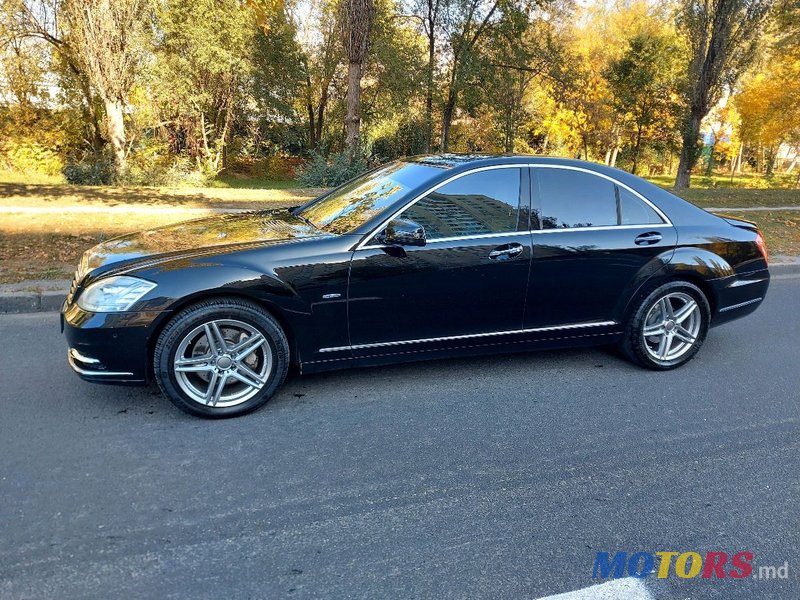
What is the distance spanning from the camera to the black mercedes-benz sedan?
3354 mm

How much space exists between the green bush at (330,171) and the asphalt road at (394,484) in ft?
35.2

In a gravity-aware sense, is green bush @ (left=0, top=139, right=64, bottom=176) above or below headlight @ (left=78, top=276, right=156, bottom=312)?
above

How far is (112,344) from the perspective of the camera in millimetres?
3266

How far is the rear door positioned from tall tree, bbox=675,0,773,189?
1844cm

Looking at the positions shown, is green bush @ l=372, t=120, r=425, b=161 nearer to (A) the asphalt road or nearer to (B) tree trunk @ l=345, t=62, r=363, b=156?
(B) tree trunk @ l=345, t=62, r=363, b=156

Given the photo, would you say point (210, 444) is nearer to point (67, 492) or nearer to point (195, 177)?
point (67, 492)

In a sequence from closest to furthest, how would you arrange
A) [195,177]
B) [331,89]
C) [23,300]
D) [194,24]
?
[23,300] → [195,177] → [194,24] → [331,89]

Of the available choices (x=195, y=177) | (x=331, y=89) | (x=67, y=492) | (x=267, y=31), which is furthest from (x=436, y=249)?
(x=331, y=89)

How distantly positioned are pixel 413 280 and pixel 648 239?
190 centimetres

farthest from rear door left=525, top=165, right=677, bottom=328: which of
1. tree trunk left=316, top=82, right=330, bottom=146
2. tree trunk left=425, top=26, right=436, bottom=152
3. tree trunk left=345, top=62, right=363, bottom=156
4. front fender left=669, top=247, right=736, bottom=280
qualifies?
tree trunk left=316, top=82, right=330, bottom=146

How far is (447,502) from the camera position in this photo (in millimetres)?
2766

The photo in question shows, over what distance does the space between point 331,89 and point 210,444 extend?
28.4 meters

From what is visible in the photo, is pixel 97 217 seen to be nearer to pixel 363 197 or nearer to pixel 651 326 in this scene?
pixel 363 197

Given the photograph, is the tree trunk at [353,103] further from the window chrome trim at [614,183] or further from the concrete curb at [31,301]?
the window chrome trim at [614,183]
